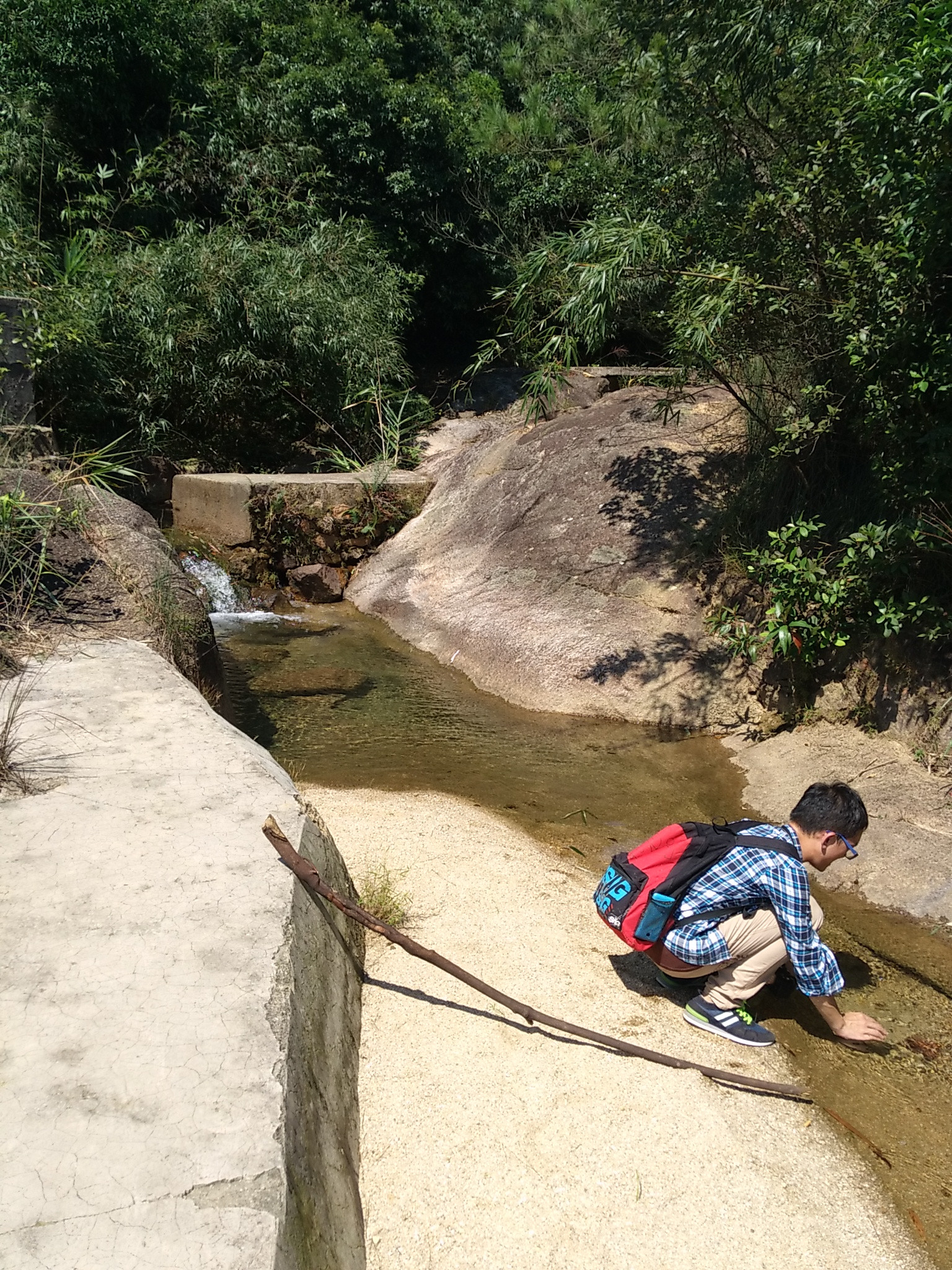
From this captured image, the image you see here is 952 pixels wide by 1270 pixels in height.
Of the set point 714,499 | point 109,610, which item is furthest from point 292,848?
point 714,499

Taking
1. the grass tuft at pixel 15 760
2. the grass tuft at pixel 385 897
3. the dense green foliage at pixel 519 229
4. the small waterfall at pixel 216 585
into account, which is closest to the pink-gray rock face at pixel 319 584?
the small waterfall at pixel 216 585

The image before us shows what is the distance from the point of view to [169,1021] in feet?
6.62

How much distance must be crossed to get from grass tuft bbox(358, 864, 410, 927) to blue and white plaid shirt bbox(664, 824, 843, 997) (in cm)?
98

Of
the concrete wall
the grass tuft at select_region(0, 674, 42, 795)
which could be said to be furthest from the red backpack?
the grass tuft at select_region(0, 674, 42, 795)

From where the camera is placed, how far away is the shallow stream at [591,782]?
9.42ft

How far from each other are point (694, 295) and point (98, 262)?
8255mm

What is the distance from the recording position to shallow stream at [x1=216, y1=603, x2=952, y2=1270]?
287 cm

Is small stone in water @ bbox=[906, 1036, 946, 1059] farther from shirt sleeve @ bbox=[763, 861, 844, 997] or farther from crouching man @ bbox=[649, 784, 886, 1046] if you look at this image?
shirt sleeve @ bbox=[763, 861, 844, 997]

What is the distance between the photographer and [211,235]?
38.6 feet

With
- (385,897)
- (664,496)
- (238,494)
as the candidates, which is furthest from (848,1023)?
(238,494)

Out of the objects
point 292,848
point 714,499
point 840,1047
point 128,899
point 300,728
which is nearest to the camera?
point 128,899

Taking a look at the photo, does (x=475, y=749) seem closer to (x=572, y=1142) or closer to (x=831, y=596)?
(x=831, y=596)

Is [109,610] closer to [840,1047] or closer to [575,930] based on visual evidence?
[575,930]

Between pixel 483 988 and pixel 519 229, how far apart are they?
1468cm
